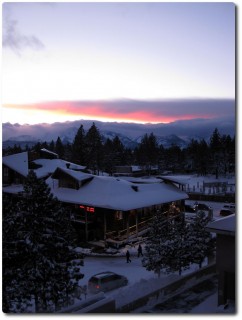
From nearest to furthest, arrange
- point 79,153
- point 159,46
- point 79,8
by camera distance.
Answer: point 79,8 → point 159,46 → point 79,153

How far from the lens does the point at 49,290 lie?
8.72m

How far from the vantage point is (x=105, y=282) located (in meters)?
12.7

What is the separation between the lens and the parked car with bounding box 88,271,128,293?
1246 cm

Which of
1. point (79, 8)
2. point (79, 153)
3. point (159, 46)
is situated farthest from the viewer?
point (79, 153)

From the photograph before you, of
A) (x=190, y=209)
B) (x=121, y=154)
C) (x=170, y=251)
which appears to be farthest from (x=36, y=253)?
(x=121, y=154)

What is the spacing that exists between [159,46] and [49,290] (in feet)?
23.3

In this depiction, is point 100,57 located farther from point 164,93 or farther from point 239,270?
point 239,270

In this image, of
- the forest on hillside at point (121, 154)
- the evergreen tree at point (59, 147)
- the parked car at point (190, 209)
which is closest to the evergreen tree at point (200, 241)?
the forest on hillside at point (121, 154)

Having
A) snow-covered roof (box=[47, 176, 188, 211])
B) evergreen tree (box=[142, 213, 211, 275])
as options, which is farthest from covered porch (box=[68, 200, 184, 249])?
evergreen tree (box=[142, 213, 211, 275])

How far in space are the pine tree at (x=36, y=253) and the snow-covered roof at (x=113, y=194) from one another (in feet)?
28.9

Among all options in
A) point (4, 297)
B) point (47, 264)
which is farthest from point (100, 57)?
point (4, 297)

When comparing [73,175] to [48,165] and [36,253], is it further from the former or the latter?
[36,253]

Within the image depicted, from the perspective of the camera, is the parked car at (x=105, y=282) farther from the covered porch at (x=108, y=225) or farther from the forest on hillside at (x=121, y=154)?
the forest on hillside at (x=121, y=154)

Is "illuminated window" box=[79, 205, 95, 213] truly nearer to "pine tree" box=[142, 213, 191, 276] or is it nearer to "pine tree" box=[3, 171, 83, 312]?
"pine tree" box=[142, 213, 191, 276]
